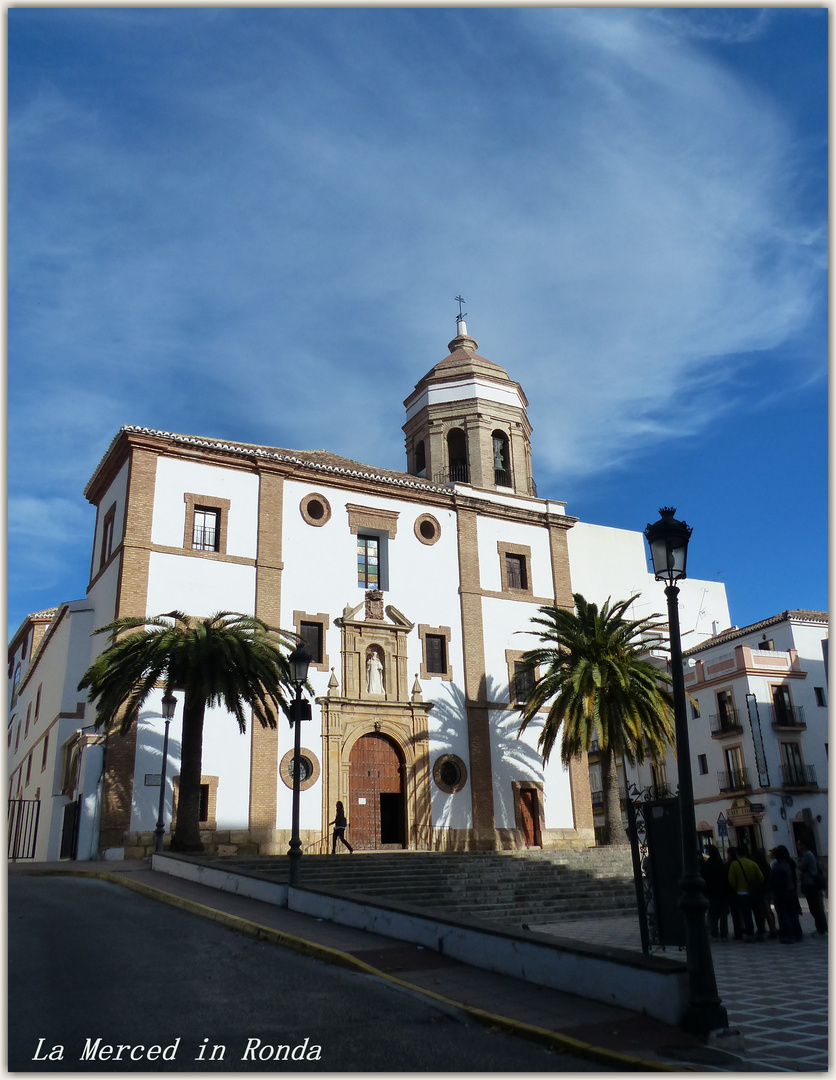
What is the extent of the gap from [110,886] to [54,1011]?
33.6 feet

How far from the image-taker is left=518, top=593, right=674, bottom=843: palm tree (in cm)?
2542

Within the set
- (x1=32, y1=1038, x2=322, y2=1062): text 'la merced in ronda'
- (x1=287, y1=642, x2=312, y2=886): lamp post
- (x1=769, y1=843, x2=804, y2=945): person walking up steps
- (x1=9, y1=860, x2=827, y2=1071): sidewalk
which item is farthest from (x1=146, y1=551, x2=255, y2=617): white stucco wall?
(x1=32, y1=1038, x2=322, y2=1062): text 'la merced in ronda'

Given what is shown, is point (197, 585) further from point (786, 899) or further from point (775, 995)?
point (775, 995)

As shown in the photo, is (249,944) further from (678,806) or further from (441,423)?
(441,423)

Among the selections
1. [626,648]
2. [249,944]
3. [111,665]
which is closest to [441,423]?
[626,648]

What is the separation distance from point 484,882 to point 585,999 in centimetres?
1275

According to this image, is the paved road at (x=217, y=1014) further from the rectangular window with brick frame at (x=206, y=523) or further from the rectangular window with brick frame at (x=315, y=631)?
the rectangular window with brick frame at (x=206, y=523)

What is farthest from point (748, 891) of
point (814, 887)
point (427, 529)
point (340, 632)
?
point (427, 529)

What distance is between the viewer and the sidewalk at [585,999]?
265 inches

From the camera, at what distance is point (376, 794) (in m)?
27.0

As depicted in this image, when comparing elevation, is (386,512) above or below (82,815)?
above

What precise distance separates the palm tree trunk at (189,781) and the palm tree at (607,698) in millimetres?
10279

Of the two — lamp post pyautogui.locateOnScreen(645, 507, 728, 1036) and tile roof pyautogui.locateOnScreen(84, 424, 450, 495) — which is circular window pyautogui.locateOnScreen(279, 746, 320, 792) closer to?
tile roof pyautogui.locateOnScreen(84, 424, 450, 495)

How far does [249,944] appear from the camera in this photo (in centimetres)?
1110
